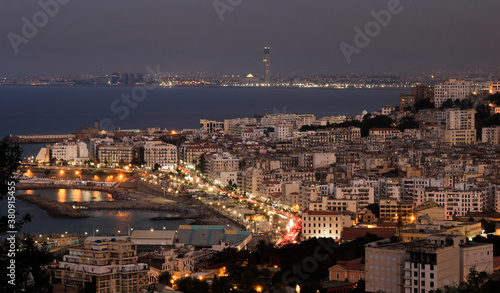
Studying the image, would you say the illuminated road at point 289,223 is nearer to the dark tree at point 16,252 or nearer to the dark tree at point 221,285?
the dark tree at point 221,285

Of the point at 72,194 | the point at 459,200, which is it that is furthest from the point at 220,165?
the point at 459,200

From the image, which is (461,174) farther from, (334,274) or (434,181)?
(334,274)

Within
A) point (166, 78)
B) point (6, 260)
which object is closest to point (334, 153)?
point (6, 260)

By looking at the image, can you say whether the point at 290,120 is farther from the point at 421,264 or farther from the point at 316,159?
the point at 421,264

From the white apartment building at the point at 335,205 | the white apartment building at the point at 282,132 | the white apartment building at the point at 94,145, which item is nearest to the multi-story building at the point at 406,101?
the white apartment building at the point at 282,132

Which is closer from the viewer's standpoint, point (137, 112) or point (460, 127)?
point (460, 127)

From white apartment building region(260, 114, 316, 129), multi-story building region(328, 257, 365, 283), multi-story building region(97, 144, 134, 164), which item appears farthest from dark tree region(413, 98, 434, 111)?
multi-story building region(328, 257, 365, 283)
